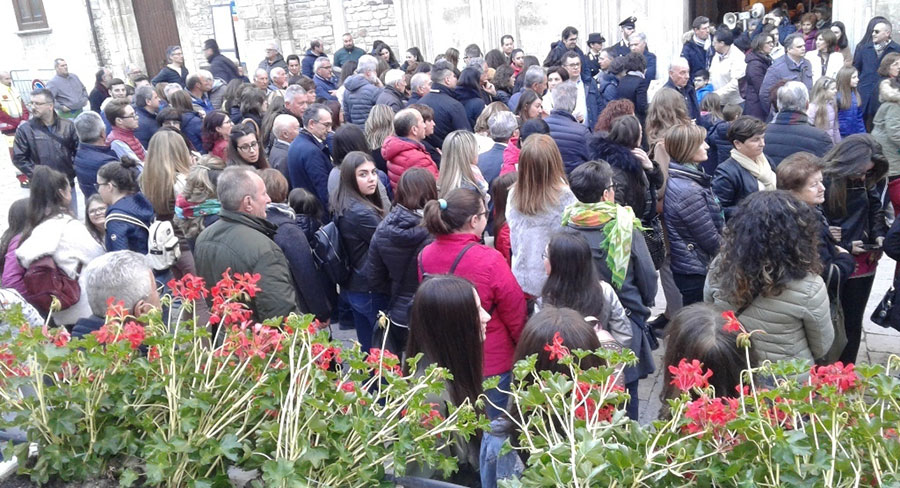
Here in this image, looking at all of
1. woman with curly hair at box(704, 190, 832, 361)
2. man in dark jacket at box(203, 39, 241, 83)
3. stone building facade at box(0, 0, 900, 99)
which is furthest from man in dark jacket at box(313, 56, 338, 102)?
woman with curly hair at box(704, 190, 832, 361)

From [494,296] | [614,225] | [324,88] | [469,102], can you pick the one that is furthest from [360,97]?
[494,296]

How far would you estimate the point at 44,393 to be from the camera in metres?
2.21

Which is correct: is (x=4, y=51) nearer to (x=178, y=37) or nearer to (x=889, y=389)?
(x=178, y=37)

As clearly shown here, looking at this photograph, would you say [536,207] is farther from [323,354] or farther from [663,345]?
[323,354]

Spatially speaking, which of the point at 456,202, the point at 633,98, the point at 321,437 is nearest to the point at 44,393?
the point at 321,437

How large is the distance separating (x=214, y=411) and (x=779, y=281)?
101 inches

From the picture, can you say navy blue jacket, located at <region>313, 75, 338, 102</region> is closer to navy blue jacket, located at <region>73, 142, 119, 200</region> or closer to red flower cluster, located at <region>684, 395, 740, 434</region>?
navy blue jacket, located at <region>73, 142, 119, 200</region>

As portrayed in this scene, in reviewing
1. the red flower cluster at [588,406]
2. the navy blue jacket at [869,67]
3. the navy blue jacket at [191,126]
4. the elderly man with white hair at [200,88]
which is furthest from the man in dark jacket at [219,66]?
the red flower cluster at [588,406]

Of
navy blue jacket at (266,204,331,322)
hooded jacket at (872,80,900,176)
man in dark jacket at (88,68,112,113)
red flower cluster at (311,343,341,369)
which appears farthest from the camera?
man in dark jacket at (88,68,112,113)

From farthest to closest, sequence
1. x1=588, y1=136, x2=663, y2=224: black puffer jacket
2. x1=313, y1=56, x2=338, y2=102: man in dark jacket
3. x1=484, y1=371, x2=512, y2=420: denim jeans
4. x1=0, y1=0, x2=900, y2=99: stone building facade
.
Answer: x1=0, y1=0, x2=900, y2=99: stone building facade
x1=313, y1=56, x2=338, y2=102: man in dark jacket
x1=588, y1=136, x2=663, y2=224: black puffer jacket
x1=484, y1=371, x2=512, y2=420: denim jeans

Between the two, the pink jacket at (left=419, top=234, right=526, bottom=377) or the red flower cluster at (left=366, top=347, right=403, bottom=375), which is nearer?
the red flower cluster at (left=366, top=347, right=403, bottom=375)

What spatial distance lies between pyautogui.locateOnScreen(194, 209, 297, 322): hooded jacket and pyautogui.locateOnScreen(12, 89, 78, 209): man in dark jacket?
16.7 ft

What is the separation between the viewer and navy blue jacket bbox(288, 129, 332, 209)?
6.59 metres

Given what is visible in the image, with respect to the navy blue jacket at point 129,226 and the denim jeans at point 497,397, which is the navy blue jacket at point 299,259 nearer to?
the navy blue jacket at point 129,226
